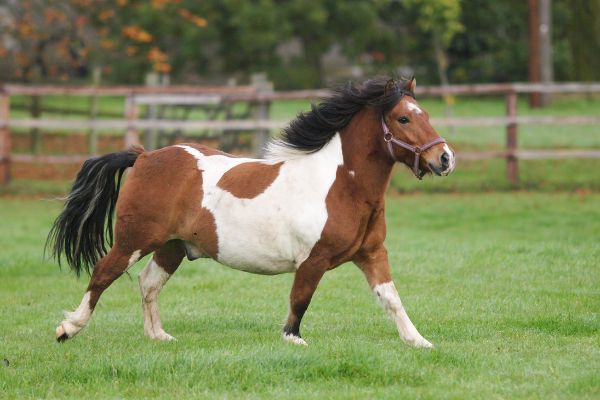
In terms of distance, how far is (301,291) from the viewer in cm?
696

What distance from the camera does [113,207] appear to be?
8016mm

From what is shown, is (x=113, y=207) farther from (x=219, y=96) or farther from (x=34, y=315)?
(x=219, y=96)

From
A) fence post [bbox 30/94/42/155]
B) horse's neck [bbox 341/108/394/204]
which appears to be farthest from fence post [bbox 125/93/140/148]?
horse's neck [bbox 341/108/394/204]

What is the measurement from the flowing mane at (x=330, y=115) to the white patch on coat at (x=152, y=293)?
1.30 metres

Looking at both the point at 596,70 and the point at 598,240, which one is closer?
the point at 598,240

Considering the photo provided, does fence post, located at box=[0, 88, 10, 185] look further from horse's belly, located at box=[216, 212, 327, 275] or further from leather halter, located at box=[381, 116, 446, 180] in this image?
leather halter, located at box=[381, 116, 446, 180]

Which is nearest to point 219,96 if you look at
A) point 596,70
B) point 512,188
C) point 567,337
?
point 512,188

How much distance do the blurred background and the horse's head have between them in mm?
10606

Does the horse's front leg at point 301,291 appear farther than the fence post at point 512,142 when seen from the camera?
No

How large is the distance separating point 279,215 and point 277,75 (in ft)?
98.9

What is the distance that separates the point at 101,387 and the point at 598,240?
A: 822 cm

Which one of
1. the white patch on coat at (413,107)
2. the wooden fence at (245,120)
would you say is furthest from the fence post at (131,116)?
the white patch on coat at (413,107)

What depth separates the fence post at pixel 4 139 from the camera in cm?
1942

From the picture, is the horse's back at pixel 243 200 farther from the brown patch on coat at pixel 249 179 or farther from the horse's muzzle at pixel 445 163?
the horse's muzzle at pixel 445 163
